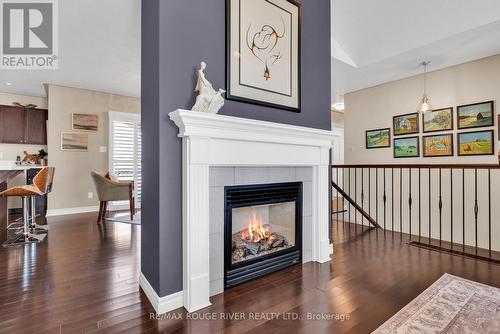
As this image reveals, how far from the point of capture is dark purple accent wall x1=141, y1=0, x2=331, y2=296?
176 centimetres

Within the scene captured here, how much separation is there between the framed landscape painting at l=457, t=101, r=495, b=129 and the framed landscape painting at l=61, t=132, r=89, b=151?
7.20 m

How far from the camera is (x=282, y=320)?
1.65 meters

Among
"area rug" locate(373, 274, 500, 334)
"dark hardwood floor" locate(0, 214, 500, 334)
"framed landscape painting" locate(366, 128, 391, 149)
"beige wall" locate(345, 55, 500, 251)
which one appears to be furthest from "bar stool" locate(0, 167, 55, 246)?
"framed landscape painting" locate(366, 128, 391, 149)

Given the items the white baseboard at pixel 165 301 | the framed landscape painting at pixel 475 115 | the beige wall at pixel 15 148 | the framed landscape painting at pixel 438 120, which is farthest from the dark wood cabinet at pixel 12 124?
the framed landscape painting at pixel 475 115

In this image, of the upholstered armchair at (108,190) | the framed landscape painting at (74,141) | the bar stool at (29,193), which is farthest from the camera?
the framed landscape painting at (74,141)

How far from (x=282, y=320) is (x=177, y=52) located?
76.9 inches

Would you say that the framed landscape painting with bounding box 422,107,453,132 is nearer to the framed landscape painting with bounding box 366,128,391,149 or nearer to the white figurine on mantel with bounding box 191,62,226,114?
the framed landscape painting with bounding box 366,128,391,149

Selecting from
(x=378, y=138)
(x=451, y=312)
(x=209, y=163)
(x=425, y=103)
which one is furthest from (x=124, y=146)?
(x=451, y=312)

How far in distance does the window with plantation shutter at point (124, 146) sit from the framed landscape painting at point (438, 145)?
6.10 meters

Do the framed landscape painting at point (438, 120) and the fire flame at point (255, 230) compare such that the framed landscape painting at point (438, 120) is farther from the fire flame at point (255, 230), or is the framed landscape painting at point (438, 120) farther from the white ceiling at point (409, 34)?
the fire flame at point (255, 230)

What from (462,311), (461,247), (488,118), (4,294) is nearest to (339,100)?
(488,118)

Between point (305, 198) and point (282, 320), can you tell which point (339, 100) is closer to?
point (305, 198)

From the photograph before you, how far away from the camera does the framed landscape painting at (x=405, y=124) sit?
15.9 feet

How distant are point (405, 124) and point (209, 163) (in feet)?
15.1
